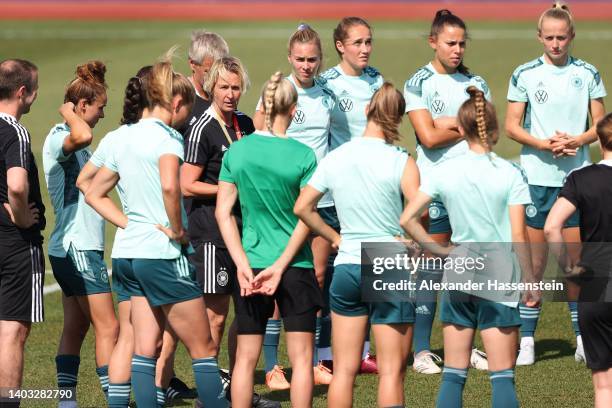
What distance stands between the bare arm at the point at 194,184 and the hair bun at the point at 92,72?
0.78 metres

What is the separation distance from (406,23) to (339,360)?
26.8 metres

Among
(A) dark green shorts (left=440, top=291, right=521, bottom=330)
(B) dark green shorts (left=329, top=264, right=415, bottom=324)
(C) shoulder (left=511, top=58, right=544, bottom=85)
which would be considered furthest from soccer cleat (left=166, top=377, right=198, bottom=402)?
(C) shoulder (left=511, top=58, right=544, bottom=85)

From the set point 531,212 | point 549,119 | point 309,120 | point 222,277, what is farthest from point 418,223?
point 549,119

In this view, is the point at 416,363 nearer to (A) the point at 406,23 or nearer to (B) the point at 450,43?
(B) the point at 450,43

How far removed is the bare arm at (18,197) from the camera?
6.64m

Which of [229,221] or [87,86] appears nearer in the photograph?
[229,221]

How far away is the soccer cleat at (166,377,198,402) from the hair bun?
217 cm

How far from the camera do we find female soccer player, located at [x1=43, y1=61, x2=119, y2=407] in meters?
7.46

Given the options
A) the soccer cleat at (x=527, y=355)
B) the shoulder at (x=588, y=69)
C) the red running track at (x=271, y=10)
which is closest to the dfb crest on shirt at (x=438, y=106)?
the shoulder at (x=588, y=69)

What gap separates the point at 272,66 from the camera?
2553 centimetres

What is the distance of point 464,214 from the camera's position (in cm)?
630

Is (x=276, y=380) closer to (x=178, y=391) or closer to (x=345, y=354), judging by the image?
(x=178, y=391)

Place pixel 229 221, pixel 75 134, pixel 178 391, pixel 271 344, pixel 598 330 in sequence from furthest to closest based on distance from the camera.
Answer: pixel 271 344
pixel 178 391
pixel 75 134
pixel 229 221
pixel 598 330

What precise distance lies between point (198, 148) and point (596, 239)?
261cm
